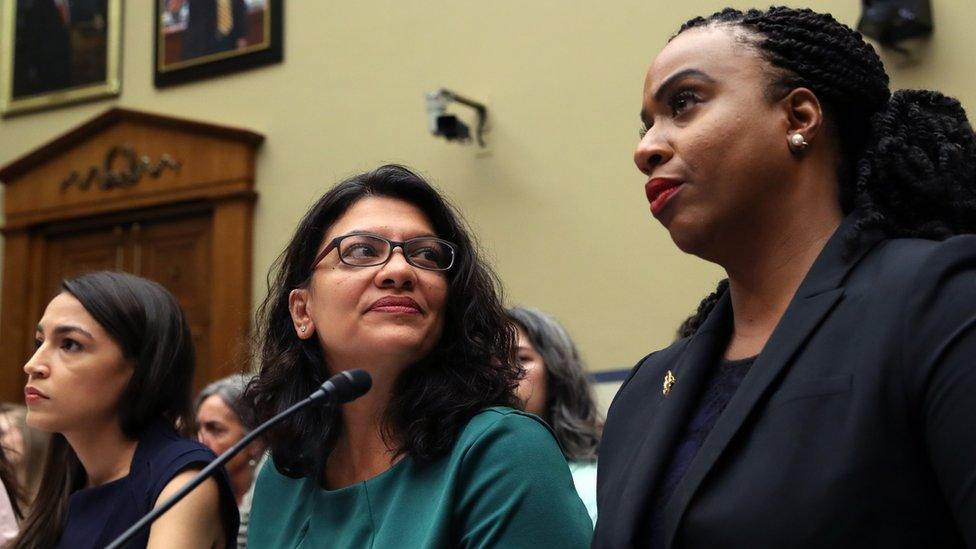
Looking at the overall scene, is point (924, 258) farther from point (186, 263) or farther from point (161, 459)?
point (186, 263)

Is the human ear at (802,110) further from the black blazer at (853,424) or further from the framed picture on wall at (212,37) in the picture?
the framed picture on wall at (212,37)

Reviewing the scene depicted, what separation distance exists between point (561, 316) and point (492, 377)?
3.79m

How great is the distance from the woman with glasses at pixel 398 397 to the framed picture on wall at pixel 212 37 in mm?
4878

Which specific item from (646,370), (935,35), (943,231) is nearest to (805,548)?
(943,231)

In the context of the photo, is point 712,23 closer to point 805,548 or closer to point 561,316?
point 805,548

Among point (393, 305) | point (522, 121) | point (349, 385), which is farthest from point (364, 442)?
point (522, 121)

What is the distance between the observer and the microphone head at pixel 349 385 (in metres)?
1.82

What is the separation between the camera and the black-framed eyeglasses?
2.26 metres

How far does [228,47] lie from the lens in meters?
7.27

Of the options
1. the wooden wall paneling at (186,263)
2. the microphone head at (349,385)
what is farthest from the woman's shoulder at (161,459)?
the wooden wall paneling at (186,263)

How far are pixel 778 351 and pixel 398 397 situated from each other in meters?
0.96

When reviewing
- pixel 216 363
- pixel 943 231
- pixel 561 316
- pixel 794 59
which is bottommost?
pixel 216 363

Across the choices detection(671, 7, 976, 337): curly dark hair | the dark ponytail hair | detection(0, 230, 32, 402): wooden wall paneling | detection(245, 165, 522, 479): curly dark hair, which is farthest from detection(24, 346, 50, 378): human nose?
detection(0, 230, 32, 402): wooden wall paneling

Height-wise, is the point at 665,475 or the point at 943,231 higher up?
the point at 943,231
